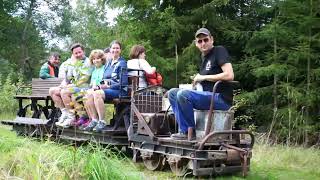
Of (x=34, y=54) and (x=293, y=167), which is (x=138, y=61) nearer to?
(x=293, y=167)

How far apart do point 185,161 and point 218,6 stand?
729cm

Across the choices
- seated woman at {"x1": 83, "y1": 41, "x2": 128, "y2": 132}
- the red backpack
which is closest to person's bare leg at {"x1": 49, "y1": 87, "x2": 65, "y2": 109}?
seated woman at {"x1": 83, "y1": 41, "x2": 128, "y2": 132}

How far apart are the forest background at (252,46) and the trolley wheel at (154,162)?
4.11 m

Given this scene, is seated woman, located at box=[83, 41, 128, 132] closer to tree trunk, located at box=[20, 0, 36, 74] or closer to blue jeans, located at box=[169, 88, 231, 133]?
blue jeans, located at box=[169, 88, 231, 133]

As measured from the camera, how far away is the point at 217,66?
598 cm

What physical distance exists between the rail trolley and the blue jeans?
0.10 m

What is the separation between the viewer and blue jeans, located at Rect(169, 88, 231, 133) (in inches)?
227

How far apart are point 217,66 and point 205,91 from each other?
1.15 ft

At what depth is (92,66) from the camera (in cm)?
811

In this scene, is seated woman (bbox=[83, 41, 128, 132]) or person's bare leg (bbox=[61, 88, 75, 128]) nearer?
seated woman (bbox=[83, 41, 128, 132])

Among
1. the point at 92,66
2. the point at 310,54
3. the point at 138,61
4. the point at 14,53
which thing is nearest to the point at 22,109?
the point at 92,66

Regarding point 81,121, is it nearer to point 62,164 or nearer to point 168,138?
point 168,138

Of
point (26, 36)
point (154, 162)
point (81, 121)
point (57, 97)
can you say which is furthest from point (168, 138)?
point (26, 36)

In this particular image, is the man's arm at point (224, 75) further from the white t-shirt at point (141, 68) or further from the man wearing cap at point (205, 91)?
the white t-shirt at point (141, 68)
